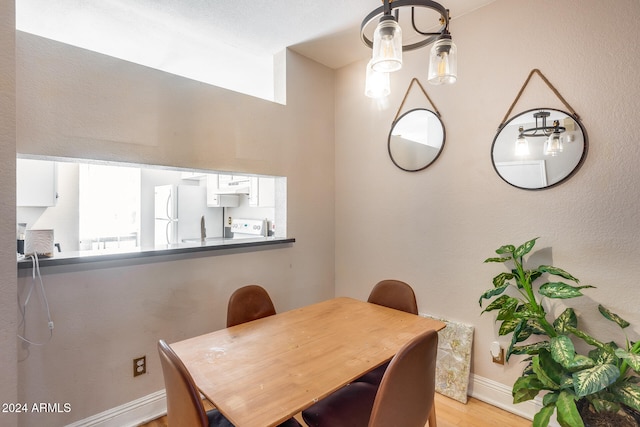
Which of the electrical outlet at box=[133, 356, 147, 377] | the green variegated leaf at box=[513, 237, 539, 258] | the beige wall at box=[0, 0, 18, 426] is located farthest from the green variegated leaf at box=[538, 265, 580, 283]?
the beige wall at box=[0, 0, 18, 426]

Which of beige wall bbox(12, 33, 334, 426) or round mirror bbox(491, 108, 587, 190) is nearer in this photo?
beige wall bbox(12, 33, 334, 426)

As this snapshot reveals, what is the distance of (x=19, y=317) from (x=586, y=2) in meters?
3.53

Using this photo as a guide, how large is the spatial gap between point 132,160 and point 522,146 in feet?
8.12

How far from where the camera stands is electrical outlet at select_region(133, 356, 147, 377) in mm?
1957

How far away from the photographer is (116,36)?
236cm

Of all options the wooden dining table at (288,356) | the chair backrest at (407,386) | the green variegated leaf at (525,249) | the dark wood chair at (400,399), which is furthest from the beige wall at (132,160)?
the green variegated leaf at (525,249)

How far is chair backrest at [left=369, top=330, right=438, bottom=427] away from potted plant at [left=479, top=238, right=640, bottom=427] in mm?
723

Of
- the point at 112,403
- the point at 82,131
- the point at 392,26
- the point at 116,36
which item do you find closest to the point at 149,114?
the point at 82,131

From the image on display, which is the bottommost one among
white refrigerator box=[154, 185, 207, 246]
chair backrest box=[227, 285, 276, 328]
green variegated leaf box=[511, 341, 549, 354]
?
green variegated leaf box=[511, 341, 549, 354]

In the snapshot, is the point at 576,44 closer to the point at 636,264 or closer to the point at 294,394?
the point at 636,264

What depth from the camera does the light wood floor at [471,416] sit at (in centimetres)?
196

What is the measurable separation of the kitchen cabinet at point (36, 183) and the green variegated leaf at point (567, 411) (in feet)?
13.4

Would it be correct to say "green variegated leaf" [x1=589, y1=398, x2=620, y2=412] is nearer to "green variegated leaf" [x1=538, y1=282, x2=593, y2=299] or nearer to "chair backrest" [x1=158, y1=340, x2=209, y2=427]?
"green variegated leaf" [x1=538, y1=282, x2=593, y2=299]

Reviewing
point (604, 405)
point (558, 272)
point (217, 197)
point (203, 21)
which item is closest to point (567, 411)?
point (604, 405)
